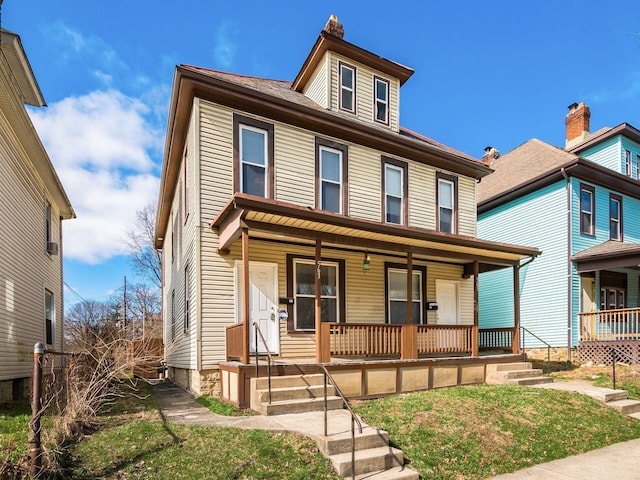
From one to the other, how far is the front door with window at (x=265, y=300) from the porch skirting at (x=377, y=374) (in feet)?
4.47

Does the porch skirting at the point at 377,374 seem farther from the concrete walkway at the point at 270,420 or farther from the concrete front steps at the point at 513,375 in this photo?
the concrete walkway at the point at 270,420

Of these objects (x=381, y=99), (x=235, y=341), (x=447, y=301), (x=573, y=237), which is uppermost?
(x=381, y=99)

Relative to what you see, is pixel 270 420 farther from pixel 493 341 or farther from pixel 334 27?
pixel 334 27

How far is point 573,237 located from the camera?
1568 centimetres

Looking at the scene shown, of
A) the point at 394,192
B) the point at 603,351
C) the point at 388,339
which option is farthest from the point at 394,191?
the point at 603,351

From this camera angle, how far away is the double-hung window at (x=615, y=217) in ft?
56.0

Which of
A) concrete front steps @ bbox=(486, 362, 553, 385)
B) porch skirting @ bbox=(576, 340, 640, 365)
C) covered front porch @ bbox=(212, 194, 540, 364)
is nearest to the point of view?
covered front porch @ bbox=(212, 194, 540, 364)

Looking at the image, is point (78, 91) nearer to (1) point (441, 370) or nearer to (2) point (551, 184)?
(1) point (441, 370)

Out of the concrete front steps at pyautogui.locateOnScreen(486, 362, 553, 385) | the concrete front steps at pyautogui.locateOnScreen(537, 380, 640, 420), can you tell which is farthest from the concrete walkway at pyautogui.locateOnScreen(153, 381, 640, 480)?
the concrete front steps at pyautogui.locateOnScreen(486, 362, 553, 385)

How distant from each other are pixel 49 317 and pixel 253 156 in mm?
9358

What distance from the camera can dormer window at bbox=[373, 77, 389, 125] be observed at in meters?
12.8

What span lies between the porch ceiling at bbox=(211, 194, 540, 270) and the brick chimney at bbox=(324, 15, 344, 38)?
7.38 metres

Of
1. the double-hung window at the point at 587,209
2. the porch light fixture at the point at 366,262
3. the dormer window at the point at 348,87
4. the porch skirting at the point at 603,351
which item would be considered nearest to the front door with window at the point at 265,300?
the porch light fixture at the point at 366,262

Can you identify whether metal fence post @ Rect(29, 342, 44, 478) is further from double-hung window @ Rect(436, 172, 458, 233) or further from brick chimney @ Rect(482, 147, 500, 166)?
brick chimney @ Rect(482, 147, 500, 166)
